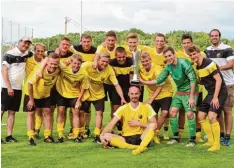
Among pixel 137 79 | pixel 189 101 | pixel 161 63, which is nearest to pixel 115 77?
pixel 137 79

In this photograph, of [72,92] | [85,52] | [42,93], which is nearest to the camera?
[42,93]

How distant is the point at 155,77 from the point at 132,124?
1179 mm

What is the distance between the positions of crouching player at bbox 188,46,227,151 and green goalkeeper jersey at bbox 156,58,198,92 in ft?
0.51

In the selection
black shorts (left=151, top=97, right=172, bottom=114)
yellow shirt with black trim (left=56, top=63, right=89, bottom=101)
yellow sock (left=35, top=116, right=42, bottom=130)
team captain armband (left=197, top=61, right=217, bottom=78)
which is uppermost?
team captain armband (left=197, top=61, right=217, bottom=78)

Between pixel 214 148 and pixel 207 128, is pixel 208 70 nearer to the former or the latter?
pixel 207 128

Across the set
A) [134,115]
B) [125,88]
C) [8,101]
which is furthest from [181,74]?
[8,101]

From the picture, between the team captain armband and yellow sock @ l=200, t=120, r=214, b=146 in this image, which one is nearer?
the team captain armband

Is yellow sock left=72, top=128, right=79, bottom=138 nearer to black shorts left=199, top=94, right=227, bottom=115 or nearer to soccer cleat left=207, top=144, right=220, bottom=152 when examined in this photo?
black shorts left=199, top=94, right=227, bottom=115

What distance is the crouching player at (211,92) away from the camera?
6.49 m

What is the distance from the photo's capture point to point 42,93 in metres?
7.18

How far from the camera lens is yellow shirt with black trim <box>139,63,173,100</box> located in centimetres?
733

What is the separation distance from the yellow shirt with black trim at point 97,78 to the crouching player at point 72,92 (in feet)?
0.33

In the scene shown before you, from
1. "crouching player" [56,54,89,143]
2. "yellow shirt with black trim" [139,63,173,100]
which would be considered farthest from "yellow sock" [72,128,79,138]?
"yellow shirt with black trim" [139,63,173,100]

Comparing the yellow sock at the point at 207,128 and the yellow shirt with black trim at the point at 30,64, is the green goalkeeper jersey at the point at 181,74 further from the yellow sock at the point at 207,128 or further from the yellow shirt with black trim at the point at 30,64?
the yellow shirt with black trim at the point at 30,64
